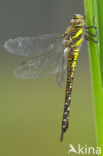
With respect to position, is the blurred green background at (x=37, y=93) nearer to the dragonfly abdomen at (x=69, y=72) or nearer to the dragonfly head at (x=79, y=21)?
the dragonfly abdomen at (x=69, y=72)

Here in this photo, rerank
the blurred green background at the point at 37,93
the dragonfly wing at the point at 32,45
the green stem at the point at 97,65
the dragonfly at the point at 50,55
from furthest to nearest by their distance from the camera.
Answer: the blurred green background at the point at 37,93
the dragonfly wing at the point at 32,45
the dragonfly at the point at 50,55
the green stem at the point at 97,65

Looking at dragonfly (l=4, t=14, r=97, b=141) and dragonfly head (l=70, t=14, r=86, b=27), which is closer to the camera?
dragonfly head (l=70, t=14, r=86, b=27)

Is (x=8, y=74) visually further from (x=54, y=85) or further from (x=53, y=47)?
(x=53, y=47)

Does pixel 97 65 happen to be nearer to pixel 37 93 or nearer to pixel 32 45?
pixel 32 45

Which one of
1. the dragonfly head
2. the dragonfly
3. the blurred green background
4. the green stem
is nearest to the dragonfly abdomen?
the dragonfly

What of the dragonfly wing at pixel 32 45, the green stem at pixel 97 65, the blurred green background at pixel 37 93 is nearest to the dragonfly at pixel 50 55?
the dragonfly wing at pixel 32 45

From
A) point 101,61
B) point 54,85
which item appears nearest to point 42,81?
point 54,85

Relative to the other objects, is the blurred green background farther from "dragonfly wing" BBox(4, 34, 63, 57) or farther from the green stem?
the green stem
